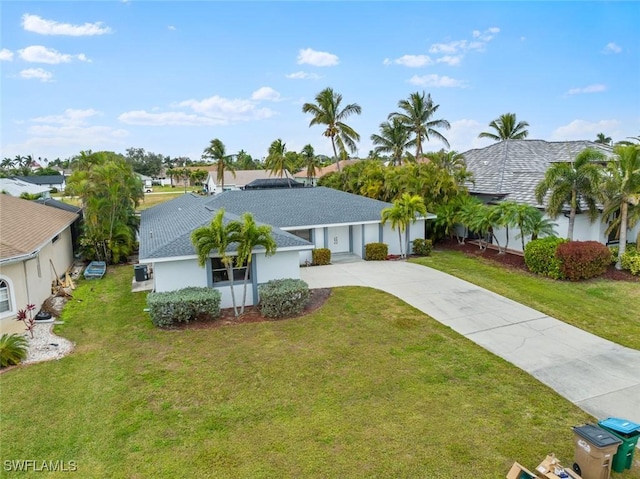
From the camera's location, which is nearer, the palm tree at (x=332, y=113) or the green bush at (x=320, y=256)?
the green bush at (x=320, y=256)

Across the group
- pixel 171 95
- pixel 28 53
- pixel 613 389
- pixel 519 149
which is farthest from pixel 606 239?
pixel 171 95

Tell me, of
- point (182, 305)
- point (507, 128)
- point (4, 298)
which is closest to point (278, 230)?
point (182, 305)

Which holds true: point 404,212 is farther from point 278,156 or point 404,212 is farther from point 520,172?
point 278,156

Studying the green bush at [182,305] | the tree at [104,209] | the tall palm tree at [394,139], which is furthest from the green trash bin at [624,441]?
the tall palm tree at [394,139]

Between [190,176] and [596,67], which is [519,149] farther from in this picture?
[190,176]

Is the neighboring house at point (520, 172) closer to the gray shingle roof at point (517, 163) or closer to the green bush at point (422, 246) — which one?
the gray shingle roof at point (517, 163)

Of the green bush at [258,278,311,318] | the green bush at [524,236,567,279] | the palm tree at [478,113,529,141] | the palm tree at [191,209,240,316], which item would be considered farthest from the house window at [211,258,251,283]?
the palm tree at [478,113,529,141]
